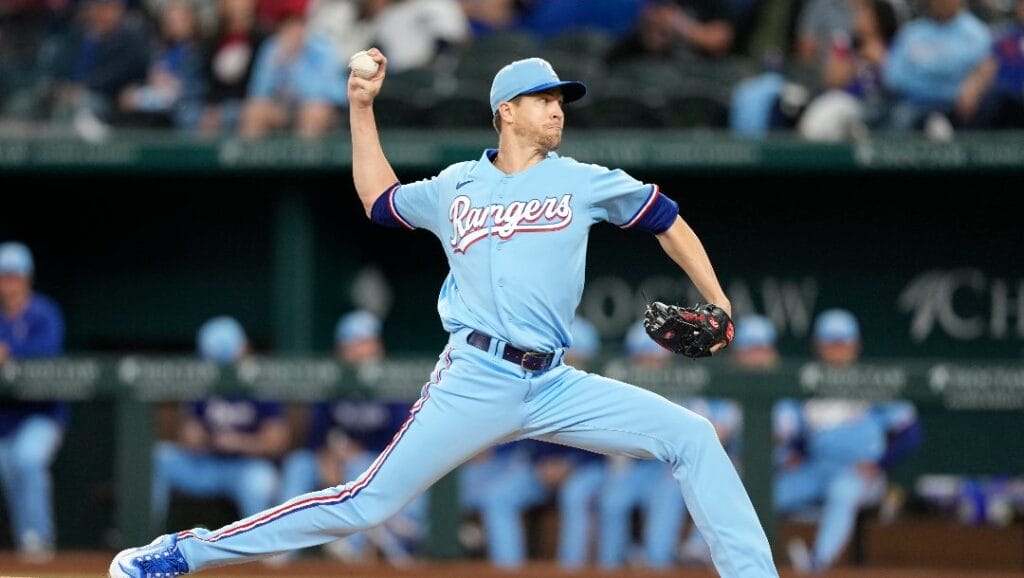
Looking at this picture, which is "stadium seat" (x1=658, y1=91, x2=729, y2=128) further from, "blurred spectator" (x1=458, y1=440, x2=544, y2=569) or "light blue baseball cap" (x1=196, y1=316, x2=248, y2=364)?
"light blue baseball cap" (x1=196, y1=316, x2=248, y2=364)

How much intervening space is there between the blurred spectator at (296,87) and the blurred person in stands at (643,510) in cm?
262

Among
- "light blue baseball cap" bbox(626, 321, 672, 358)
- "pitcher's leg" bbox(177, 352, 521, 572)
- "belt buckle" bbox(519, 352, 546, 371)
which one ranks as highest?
"belt buckle" bbox(519, 352, 546, 371)

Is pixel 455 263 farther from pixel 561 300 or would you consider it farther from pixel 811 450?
pixel 811 450

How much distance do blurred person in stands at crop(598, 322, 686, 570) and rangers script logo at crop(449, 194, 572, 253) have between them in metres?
3.10

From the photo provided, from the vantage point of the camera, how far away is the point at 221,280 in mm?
10648

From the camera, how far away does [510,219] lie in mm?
4668

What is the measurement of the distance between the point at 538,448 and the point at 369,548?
946 millimetres

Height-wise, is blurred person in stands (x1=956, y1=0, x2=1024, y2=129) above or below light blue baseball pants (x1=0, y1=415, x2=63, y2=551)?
above

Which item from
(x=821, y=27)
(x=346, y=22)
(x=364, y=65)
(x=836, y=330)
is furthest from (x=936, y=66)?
(x=364, y=65)

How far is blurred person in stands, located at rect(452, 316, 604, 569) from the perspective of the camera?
7.92m

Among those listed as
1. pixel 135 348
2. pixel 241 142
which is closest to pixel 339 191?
pixel 241 142

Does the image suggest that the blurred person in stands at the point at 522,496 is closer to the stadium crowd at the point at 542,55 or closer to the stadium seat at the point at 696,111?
the stadium seat at the point at 696,111

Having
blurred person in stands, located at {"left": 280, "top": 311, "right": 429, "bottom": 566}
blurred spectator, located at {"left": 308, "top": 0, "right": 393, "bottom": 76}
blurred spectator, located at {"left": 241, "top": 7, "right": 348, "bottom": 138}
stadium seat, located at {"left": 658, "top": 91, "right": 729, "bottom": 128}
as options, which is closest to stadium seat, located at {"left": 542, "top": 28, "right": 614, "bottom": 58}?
stadium seat, located at {"left": 658, "top": 91, "right": 729, "bottom": 128}

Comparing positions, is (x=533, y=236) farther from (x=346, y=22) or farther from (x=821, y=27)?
(x=346, y=22)
